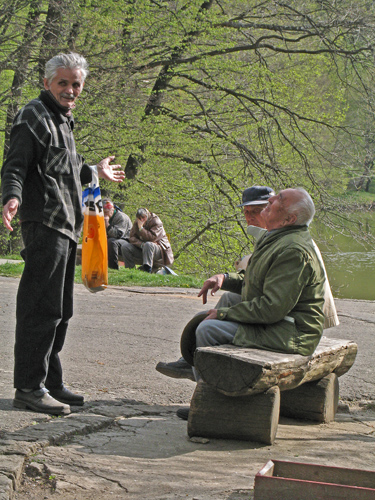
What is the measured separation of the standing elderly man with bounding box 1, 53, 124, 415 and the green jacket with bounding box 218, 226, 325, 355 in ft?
3.29

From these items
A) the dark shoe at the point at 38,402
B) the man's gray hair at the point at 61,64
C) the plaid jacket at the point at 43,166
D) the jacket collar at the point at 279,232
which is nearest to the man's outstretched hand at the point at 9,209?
the plaid jacket at the point at 43,166

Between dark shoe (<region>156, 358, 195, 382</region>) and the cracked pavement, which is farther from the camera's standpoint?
dark shoe (<region>156, 358, 195, 382</region>)

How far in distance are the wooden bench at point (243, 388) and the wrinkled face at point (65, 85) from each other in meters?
1.58

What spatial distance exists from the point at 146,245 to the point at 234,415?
9351mm

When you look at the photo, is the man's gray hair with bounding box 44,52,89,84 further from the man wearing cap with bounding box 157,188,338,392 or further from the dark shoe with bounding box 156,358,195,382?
the dark shoe with bounding box 156,358,195,382

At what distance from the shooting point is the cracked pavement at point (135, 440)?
298 centimetres

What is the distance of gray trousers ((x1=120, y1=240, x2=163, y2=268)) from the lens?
1295cm

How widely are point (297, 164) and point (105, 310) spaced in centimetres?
1020

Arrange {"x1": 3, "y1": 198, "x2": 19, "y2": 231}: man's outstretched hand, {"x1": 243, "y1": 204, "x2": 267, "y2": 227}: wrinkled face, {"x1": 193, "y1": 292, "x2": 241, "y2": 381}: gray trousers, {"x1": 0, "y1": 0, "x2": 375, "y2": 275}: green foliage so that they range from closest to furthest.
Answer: {"x1": 3, "y1": 198, "x2": 19, "y2": 231}: man's outstretched hand, {"x1": 193, "y1": 292, "x2": 241, "y2": 381}: gray trousers, {"x1": 243, "y1": 204, "x2": 267, "y2": 227}: wrinkled face, {"x1": 0, "y1": 0, "x2": 375, "y2": 275}: green foliage

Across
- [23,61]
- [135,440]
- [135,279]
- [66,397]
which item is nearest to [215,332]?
[135,440]

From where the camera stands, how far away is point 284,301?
3.78 m

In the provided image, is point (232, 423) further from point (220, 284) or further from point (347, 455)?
point (220, 284)

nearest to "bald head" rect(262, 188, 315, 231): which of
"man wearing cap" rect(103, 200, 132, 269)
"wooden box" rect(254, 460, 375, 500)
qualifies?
"wooden box" rect(254, 460, 375, 500)

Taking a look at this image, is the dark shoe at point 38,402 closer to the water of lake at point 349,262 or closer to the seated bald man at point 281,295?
the seated bald man at point 281,295
